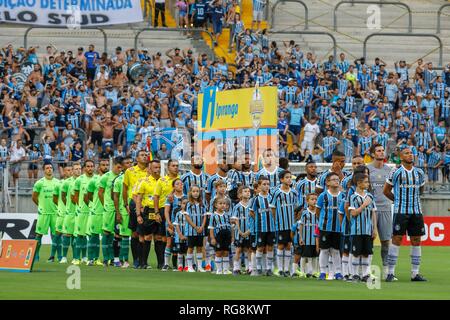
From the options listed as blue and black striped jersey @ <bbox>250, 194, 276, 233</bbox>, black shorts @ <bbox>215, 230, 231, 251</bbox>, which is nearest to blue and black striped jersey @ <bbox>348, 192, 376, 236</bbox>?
blue and black striped jersey @ <bbox>250, 194, 276, 233</bbox>

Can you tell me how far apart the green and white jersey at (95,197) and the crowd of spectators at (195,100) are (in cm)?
837

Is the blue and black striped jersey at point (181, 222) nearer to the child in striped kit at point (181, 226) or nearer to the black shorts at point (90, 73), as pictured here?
the child in striped kit at point (181, 226)

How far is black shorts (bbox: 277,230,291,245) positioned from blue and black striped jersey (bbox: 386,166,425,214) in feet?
7.63

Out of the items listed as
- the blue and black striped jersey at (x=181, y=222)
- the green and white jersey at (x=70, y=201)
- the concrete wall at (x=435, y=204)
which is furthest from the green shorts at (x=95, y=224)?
the concrete wall at (x=435, y=204)

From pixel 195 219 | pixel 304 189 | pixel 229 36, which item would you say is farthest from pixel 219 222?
pixel 229 36

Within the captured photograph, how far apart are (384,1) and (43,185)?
2531 cm

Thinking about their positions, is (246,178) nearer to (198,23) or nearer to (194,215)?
(194,215)

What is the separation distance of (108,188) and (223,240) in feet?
12.8

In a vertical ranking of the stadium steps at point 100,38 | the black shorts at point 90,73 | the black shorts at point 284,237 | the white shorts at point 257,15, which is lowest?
the black shorts at point 284,237

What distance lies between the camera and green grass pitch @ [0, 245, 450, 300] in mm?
19062

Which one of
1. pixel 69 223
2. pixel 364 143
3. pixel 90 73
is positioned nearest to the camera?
pixel 69 223

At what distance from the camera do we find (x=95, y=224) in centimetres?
2798

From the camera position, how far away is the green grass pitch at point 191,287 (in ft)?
62.5
